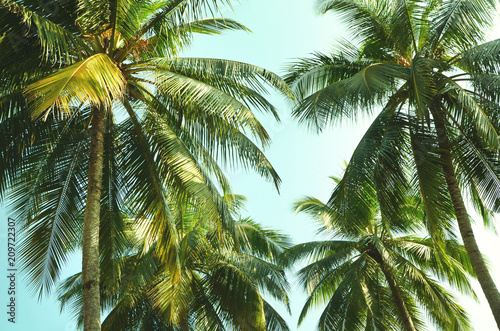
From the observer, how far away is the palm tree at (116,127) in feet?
25.5

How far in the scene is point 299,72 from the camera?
11.8 meters

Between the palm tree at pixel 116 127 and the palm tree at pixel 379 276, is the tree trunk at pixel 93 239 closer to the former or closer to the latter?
the palm tree at pixel 116 127

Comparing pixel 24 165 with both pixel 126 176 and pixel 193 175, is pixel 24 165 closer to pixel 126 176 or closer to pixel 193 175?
pixel 126 176

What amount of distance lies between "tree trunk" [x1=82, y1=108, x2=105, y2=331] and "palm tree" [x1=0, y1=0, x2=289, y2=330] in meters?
0.02

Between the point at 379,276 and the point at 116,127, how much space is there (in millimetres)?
8810

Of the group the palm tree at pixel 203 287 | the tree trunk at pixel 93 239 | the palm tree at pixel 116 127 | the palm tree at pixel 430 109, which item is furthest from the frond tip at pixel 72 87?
the palm tree at pixel 203 287

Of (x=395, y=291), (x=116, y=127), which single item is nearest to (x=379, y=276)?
(x=395, y=291)

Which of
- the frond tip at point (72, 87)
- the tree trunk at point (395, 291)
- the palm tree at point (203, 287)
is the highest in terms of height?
the frond tip at point (72, 87)

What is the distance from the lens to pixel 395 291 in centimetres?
1350

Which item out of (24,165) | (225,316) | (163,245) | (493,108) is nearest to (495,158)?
(493,108)

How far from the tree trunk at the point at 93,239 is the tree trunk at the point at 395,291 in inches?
320

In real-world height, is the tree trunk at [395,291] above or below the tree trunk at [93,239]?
below

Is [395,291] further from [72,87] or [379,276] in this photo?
[72,87]

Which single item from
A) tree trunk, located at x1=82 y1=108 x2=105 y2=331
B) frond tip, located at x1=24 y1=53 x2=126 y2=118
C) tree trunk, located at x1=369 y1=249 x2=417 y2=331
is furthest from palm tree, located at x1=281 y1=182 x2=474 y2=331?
frond tip, located at x1=24 y1=53 x2=126 y2=118
